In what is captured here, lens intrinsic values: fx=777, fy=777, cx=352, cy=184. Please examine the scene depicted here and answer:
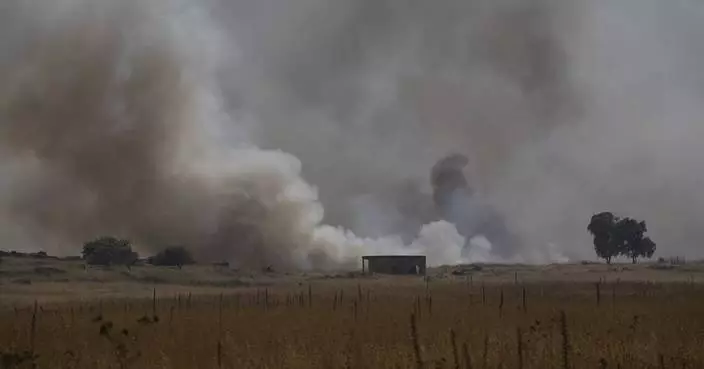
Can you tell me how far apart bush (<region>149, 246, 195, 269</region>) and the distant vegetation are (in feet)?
165

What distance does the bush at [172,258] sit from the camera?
68125mm

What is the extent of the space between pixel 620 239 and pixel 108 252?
58408 mm

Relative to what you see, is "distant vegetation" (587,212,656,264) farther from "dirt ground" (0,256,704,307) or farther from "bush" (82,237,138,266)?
"bush" (82,237,138,266)

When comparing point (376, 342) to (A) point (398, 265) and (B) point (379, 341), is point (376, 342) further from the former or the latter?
(A) point (398, 265)

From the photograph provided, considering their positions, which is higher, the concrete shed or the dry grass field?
the concrete shed

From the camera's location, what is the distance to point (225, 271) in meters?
62.9

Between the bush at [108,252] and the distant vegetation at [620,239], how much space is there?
5502 cm

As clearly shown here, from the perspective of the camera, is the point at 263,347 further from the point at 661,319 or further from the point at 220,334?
the point at 661,319

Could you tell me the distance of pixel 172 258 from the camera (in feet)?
225

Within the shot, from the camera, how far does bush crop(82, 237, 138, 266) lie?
6756 centimetres

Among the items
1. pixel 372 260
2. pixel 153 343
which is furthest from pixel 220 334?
pixel 372 260

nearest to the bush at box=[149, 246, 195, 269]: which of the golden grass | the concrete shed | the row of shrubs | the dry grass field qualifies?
the row of shrubs

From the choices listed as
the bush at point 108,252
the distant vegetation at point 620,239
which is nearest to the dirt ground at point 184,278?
the bush at point 108,252

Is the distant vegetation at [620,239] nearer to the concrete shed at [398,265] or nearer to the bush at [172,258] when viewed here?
the concrete shed at [398,265]
